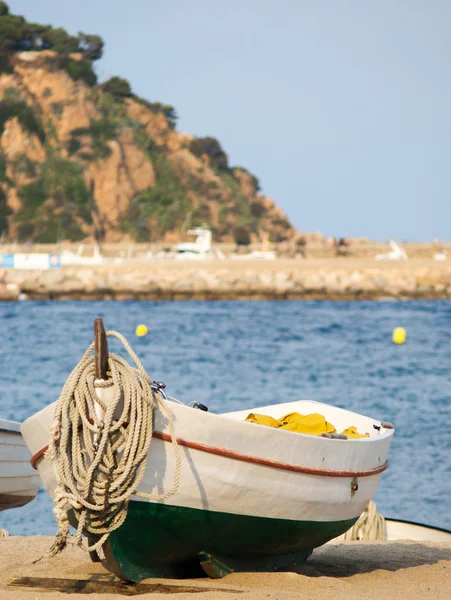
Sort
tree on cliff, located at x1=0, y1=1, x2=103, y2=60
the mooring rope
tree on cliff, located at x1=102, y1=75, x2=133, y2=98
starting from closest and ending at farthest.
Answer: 1. the mooring rope
2. tree on cliff, located at x1=0, y1=1, x2=103, y2=60
3. tree on cliff, located at x1=102, y1=75, x2=133, y2=98

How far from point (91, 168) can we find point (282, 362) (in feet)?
207

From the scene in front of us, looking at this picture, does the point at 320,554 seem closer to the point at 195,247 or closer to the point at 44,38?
the point at 195,247

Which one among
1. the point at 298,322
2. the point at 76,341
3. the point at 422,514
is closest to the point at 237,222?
the point at 298,322

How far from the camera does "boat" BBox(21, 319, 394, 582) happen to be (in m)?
5.83

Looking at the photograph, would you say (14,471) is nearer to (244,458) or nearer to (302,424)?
(302,424)

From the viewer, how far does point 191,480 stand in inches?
235

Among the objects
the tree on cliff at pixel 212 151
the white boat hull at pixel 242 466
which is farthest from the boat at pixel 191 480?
the tree on cliff at pixel 212 151

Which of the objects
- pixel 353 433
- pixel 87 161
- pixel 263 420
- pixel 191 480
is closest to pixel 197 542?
pixel 191 480

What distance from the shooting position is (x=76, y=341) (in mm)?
35281

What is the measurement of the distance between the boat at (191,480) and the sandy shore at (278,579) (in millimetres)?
173

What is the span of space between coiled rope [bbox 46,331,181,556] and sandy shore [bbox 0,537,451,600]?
1.96 feet

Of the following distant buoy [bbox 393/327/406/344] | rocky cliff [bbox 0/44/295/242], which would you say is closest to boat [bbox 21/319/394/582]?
distant buoy [bbox 393/327/406/344]

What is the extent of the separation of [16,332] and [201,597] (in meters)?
34.1

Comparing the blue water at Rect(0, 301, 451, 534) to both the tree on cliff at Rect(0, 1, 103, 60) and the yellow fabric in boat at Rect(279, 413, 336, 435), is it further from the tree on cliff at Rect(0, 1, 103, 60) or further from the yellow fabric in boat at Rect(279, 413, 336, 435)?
the tree on cliff at Rect(0, 1, 103, 60)
